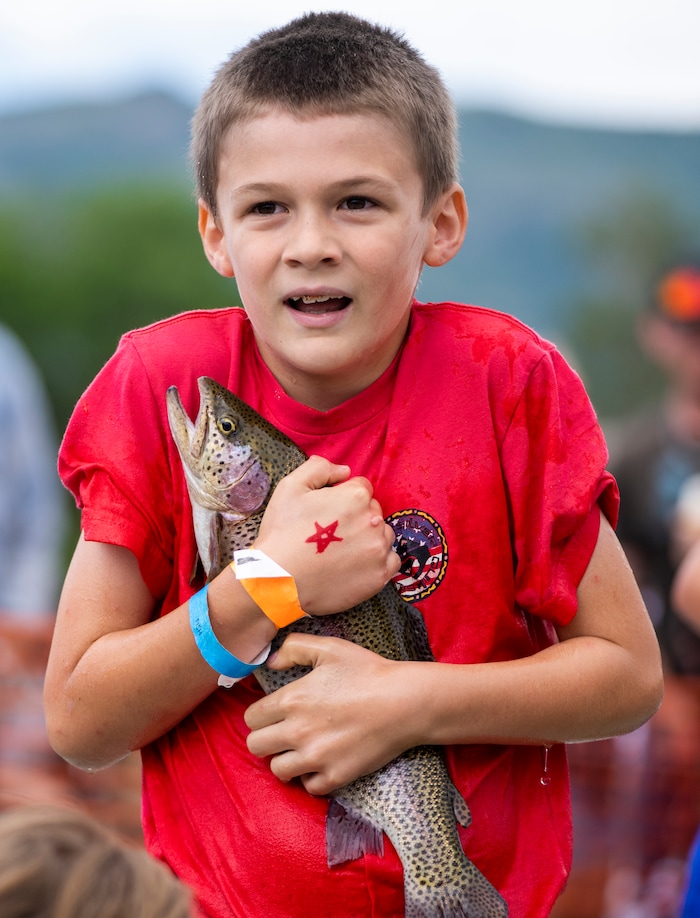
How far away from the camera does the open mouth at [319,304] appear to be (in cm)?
228

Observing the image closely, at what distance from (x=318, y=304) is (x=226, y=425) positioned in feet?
0.96

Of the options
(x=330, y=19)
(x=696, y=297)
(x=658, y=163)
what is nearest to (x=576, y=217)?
(x=658, y=163)

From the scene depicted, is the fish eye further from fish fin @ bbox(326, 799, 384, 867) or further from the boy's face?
fish fin @ bbox(326, 799, 384, 867)

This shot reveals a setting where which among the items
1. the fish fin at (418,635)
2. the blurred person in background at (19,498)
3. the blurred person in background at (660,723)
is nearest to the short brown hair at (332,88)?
the fish fin at (418,635)

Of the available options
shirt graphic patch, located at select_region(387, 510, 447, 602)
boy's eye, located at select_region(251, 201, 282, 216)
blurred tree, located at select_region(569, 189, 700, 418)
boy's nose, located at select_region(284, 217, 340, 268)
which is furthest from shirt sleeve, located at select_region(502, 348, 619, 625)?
blurred tree, located at select_region(569, 189, 700, 418)

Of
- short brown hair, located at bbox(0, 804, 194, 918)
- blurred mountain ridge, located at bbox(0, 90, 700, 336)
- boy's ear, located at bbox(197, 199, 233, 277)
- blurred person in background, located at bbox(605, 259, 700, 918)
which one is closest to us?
short brown hair, located at bbox(0, 804, 194, 918)

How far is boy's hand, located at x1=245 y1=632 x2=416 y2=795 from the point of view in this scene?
2180 mm

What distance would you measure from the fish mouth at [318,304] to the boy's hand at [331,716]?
618 mm

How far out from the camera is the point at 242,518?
2.32 m

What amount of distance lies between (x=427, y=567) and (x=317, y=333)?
502mm

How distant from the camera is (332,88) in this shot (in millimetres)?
2268

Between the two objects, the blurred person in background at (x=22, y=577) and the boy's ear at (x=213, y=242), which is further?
the blurred person in background at (x=22, y=577)

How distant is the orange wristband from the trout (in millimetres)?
108

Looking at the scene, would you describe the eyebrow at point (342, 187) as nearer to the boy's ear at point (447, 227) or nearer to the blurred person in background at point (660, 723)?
the boy's ear at point (447, 227)
